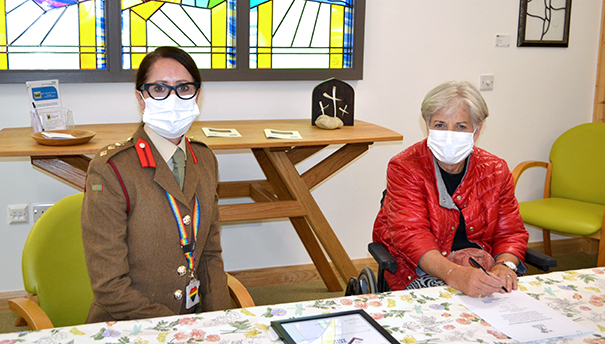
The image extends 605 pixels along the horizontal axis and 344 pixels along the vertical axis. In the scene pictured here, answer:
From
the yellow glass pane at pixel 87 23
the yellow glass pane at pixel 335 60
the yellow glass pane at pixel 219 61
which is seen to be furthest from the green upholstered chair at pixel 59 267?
the yellow glass pane at pixel 335 60

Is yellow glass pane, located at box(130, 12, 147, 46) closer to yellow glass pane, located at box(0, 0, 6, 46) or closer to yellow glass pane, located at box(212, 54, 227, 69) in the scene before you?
yellow glass pane, located at box(212, 54, 227, 69)

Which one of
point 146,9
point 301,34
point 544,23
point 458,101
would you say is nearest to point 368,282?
point 458,101

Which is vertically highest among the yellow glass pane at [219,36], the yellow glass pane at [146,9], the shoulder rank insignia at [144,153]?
the yellow glass pane at [146,9]

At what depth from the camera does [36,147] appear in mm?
2199

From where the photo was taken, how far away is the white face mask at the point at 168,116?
1.59 meters

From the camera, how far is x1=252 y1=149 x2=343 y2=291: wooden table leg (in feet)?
9.37

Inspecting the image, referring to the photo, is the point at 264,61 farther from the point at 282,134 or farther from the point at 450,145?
the point at 450,145

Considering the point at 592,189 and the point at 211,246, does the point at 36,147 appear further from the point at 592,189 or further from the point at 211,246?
the point at 592,189

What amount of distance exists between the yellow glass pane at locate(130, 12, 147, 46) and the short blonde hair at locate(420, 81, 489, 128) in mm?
1633

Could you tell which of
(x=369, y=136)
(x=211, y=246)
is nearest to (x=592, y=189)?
(x=369, y=136)

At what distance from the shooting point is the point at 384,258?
6.00 ft

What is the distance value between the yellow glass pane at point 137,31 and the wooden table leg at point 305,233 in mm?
813

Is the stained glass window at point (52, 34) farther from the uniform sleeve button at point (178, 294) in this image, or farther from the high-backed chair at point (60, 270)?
the uniform sleeve button at point (178, 294)

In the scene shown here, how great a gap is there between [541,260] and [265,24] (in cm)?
193
